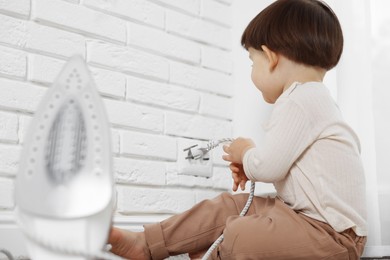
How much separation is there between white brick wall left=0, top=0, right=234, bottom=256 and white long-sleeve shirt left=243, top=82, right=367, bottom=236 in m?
0.39

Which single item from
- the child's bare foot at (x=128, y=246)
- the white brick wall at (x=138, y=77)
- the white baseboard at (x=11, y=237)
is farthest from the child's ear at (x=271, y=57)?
the white baseboard at (x=11, y=237)

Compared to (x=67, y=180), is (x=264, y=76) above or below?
above

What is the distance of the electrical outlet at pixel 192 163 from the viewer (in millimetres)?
1644

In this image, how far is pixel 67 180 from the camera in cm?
64

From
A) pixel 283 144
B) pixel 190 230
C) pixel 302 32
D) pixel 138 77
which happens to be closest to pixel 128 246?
pixel 190 230

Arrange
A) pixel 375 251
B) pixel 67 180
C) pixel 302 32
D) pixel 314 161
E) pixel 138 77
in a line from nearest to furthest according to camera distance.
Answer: pixel 67 180
pixel 314 161
pixel 302 32
pixel 375 251
pixel 138 77

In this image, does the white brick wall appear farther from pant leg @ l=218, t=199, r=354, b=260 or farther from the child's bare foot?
pant leg @ l=218, t=199, r=354, b=260

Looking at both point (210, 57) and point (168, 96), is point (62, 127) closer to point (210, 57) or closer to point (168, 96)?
point (168, 96)

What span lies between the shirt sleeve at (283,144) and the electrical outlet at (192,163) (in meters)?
0.43

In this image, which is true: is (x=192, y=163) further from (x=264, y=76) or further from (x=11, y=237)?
(x=11, y=237)

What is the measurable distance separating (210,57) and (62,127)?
3.77ft

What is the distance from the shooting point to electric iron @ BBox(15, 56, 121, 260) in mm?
630

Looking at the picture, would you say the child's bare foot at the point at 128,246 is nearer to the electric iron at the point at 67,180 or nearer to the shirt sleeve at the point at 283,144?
the shirt sleeve at the point at 283,144

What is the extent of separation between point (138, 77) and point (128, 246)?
532 mm
